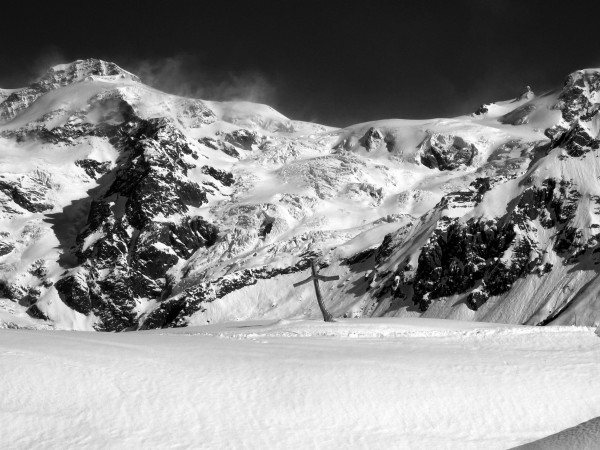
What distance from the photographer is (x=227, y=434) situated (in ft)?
53.8

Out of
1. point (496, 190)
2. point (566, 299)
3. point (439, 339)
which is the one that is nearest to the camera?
point (439, 339)

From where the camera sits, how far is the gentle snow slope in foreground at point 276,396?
1616 centimetres

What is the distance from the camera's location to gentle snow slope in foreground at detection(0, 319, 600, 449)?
1616 centimetres

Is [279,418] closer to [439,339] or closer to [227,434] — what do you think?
[227,434]

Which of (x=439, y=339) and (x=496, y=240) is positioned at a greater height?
(x=496, y=240)

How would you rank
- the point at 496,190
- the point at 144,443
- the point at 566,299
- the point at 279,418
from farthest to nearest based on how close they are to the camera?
the point at 496,190 → the point at 566,299 → the point at 279,418 → the point at 144,443

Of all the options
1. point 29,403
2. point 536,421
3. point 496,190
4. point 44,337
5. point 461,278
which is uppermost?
point 496,190

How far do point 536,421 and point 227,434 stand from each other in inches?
353

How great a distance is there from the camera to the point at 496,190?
18188cm

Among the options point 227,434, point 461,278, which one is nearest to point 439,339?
point 227,434

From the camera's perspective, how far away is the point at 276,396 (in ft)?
61.0

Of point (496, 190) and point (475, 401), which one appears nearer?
point (475, 401)

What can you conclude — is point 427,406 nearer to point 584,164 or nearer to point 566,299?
point 566,299

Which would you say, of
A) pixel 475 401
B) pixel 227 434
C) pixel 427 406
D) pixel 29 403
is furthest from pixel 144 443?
pixel 475 401
